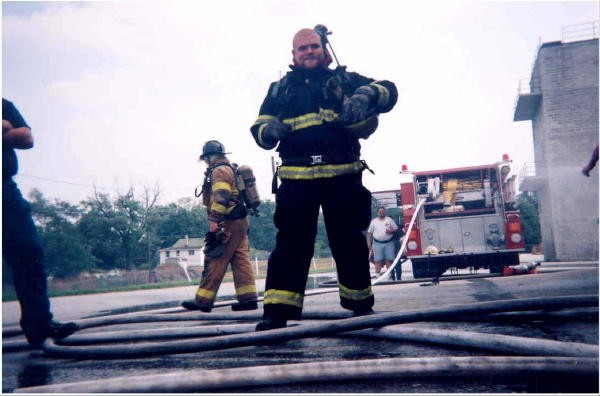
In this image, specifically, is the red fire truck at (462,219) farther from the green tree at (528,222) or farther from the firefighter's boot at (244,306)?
the firefighter's boot at (244,306)

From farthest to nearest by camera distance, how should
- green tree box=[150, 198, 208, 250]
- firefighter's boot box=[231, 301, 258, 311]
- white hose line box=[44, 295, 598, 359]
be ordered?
1. firefighter's boot box=[231, 301, 258, 311]
2. green tree box=[150, 198, 208, 250]
3. white hose line box=[44, 295, 598, 359]

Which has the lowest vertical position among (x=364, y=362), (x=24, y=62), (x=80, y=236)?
(x=364, y=362)

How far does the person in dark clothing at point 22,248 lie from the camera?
252cm

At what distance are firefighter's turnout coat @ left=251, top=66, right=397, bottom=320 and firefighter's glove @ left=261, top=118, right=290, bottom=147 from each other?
1.2 inches

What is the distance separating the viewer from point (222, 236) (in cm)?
384

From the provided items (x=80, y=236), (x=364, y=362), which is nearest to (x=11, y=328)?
(x=80, y=236)

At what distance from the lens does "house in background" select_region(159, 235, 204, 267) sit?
366 cm

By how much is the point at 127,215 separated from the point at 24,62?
3.84 feet

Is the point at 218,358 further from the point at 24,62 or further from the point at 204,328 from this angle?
the point at 24,62

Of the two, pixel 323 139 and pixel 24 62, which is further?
pixel 24 62

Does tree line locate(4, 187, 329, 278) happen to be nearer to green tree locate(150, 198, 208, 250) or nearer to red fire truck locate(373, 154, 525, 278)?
green tree locate(150, 198, 208, 250)

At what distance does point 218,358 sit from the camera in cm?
188

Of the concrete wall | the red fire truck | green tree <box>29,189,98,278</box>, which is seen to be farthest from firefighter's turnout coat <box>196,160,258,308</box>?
the red fire truck

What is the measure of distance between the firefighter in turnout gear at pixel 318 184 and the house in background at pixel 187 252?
5.10 ft
